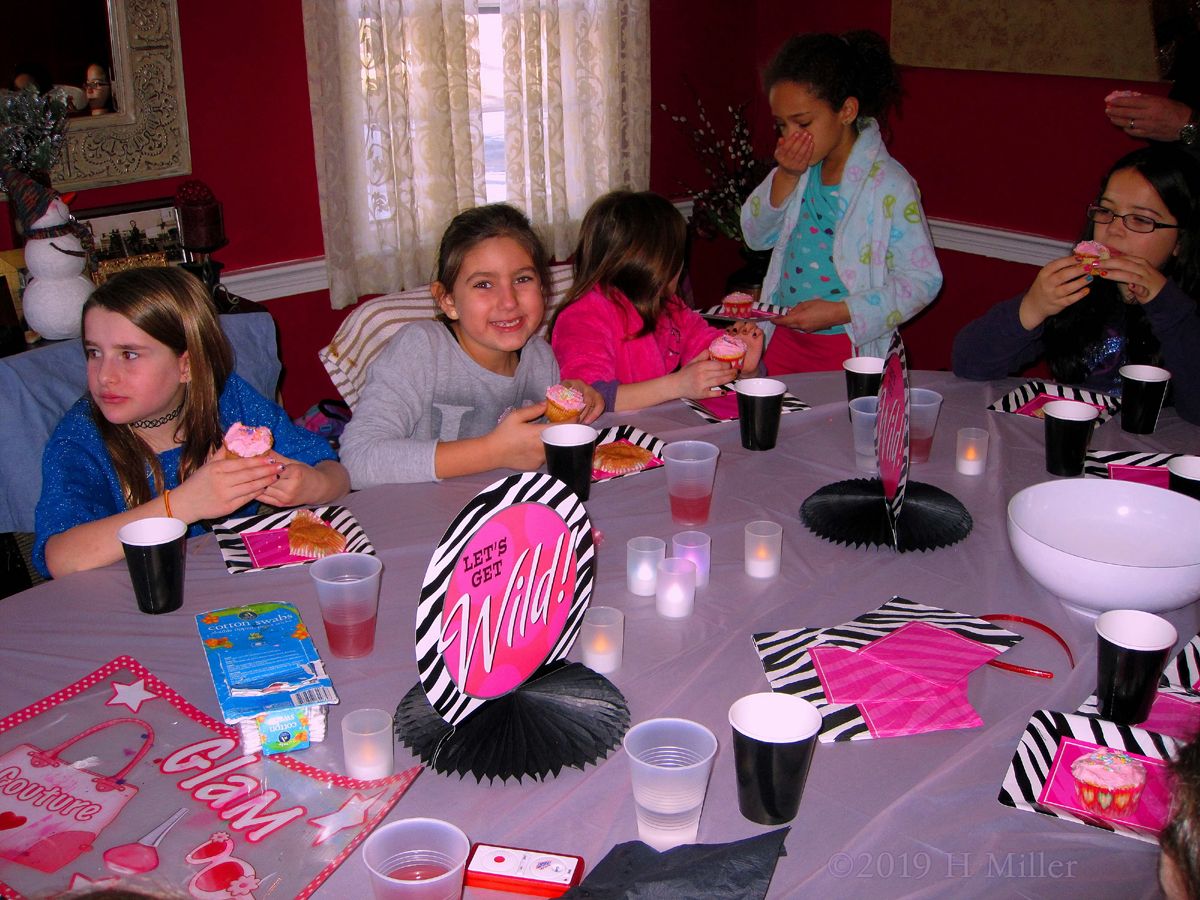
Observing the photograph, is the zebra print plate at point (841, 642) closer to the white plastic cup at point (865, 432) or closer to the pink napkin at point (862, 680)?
the pink napkin at point (862, 680)

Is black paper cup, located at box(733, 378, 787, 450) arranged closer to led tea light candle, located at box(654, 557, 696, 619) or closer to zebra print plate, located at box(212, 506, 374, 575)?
led tea light candle, located at box(654, 557, 696, 619)

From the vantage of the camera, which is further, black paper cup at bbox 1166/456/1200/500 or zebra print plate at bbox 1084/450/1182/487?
zebra print plate at bbox 1084/450/1182/487

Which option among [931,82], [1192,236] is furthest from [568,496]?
[931,82]

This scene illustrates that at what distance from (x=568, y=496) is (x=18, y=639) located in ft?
2.70

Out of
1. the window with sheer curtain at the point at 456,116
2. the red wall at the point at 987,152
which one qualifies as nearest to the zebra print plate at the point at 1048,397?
the red wall at the point at 987,152

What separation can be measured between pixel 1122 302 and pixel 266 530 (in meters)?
2.10

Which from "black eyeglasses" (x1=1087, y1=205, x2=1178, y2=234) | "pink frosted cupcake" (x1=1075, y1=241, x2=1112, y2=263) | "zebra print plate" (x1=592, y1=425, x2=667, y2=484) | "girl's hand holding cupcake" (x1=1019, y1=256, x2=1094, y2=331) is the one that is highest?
"black eyeglasses" (x1=1087, y1=205, x2=1178, y2=234)

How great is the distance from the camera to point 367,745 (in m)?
1.06

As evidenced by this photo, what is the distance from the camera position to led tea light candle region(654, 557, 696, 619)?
1372 mm

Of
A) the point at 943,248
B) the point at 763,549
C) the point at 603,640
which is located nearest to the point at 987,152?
the point at 943,248

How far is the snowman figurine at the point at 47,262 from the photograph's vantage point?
249 cm

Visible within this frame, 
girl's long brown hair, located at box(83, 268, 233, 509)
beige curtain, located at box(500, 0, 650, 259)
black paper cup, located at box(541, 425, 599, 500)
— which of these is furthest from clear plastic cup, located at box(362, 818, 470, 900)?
beige curtain, located at box(500, 0, 650, 259)

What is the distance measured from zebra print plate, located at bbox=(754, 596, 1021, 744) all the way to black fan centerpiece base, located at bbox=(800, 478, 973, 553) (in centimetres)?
19

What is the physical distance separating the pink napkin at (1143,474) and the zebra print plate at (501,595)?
1.19 meters
